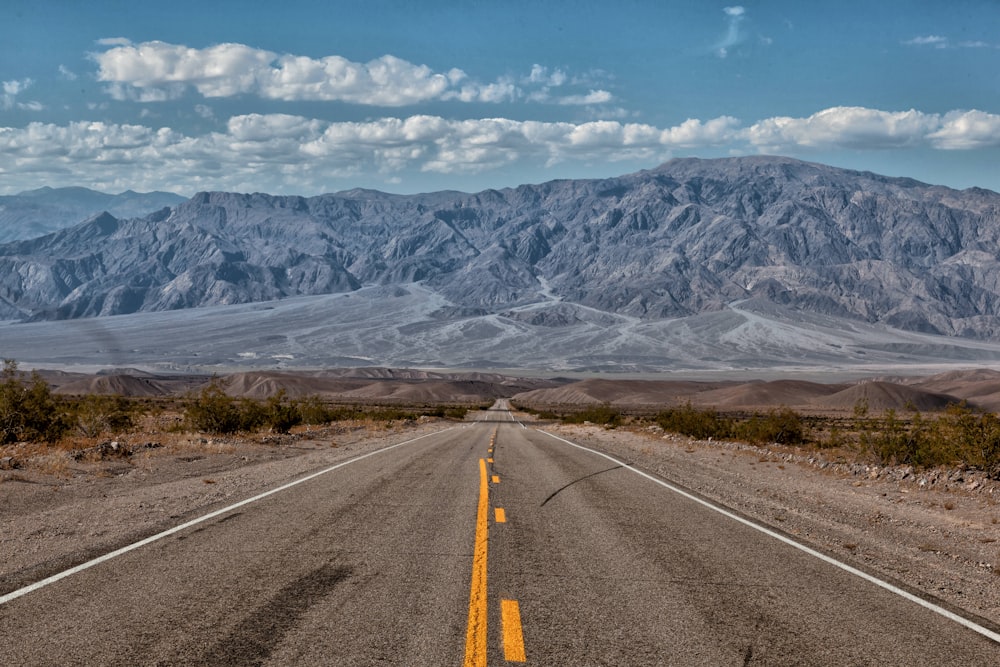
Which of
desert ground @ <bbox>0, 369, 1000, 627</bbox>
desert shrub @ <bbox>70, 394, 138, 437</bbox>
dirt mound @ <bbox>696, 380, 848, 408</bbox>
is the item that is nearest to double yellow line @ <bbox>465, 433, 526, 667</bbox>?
desert ground @ <bbox>0, 369, 1000, 627</bbox>

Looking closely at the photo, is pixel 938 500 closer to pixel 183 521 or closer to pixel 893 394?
pixel 183 521

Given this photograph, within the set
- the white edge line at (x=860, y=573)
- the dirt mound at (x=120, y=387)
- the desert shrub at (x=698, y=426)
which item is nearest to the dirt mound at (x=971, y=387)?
the desert shrub at (x=698, y=426)

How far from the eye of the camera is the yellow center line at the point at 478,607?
19.9ft

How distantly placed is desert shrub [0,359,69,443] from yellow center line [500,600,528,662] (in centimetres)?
2065

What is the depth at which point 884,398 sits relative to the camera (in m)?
127

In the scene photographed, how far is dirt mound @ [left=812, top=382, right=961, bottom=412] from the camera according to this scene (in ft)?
410

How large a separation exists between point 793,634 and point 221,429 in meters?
28.6

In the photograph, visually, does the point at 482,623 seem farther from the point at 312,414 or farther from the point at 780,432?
the point at 312,414

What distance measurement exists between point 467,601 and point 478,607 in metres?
0.22

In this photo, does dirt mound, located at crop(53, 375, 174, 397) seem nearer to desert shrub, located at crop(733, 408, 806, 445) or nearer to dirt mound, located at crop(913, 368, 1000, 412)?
desert shrub, located at crop(733, 408, 806, 445)

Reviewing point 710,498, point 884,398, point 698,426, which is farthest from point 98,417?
point 884,398

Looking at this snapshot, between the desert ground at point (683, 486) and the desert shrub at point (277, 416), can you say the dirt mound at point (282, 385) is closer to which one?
the desert shrub at point (277, 416)

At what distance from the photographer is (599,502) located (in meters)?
13.9

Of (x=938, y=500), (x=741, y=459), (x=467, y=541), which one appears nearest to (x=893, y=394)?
(x=741, y=459)
